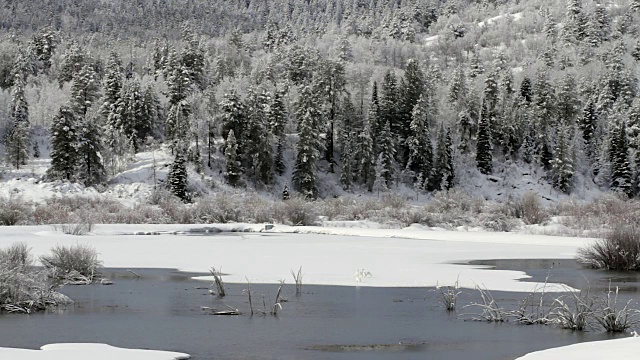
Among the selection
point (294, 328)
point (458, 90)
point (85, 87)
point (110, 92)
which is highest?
point (458, 90)

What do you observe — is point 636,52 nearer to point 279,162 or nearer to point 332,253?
point 279,162

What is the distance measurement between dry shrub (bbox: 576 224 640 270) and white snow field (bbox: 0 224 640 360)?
3880mm

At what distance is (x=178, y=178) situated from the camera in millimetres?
75500

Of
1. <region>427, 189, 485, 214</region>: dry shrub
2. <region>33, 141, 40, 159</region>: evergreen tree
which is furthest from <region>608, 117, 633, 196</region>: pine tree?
<region>33, 141, 40, 159</region>: evergreen tree

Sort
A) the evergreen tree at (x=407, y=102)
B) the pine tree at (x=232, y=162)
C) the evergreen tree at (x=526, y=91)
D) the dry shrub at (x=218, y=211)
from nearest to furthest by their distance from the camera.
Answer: the dry shrub at (x=218, y=211), the pine tree at (x=232, y=162), the evergreen tree at (x=407, y=102), the evergreen tree at (x=526, y=91)

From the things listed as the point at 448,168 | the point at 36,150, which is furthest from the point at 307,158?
the point at 36,150

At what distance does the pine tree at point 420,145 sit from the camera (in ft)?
291

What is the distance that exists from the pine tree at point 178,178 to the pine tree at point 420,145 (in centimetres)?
2677

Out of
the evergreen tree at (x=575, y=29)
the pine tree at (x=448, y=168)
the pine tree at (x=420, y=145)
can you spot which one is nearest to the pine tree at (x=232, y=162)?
the pine tree at (x=420, y=145)

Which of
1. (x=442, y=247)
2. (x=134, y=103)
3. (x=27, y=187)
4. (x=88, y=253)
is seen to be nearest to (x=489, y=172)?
(x=134, y=103)

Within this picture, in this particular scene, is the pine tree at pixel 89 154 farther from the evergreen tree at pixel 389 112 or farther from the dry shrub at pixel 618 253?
the dry shrub at pixel 618 253

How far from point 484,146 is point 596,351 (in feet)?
268

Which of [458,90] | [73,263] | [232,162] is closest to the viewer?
[73,263]

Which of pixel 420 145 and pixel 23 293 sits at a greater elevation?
pixel 420 145
